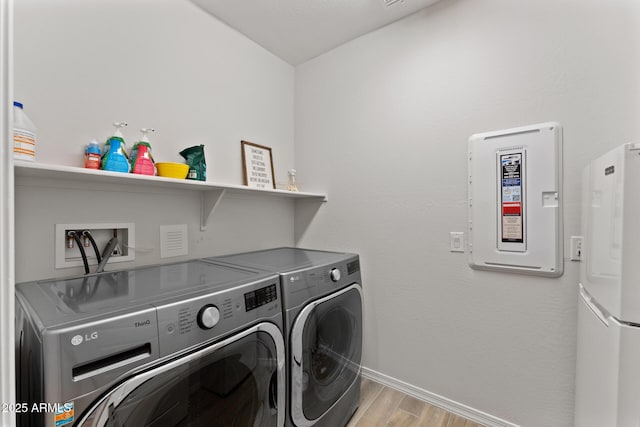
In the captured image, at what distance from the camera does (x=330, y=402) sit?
1498 mm

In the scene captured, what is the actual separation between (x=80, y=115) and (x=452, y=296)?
2171mm

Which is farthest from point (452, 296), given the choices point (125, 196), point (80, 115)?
point (80, 115)

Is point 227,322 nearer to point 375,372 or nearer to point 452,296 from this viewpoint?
point 452,296

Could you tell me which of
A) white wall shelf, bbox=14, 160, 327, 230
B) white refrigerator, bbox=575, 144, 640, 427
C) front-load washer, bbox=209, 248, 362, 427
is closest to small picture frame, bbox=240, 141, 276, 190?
white wall shelf, bbox=14, 160, 327, 230

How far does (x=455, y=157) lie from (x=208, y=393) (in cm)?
170

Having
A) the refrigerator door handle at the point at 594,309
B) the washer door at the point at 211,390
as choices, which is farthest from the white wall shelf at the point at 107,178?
the refrigerator door handle at the point at 594,309

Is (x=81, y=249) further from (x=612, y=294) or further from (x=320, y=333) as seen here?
(x=612, y=294)

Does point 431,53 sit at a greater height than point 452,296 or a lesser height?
greater

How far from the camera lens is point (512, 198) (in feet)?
4.92

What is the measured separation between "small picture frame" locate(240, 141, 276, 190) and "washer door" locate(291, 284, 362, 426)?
39.8 inches

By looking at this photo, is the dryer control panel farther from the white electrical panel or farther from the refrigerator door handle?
the refrigerator door handle

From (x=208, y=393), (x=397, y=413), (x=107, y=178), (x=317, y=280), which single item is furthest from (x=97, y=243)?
(x=397, y=413)

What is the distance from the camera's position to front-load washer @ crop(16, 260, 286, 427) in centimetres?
68

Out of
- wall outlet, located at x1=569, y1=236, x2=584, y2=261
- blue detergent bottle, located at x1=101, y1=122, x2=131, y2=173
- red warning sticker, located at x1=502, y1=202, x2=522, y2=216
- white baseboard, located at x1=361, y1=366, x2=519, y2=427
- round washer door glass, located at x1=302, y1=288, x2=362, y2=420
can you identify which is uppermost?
blue detergent bottle, located at x1=101, y1=122, x2=131, y2=173
